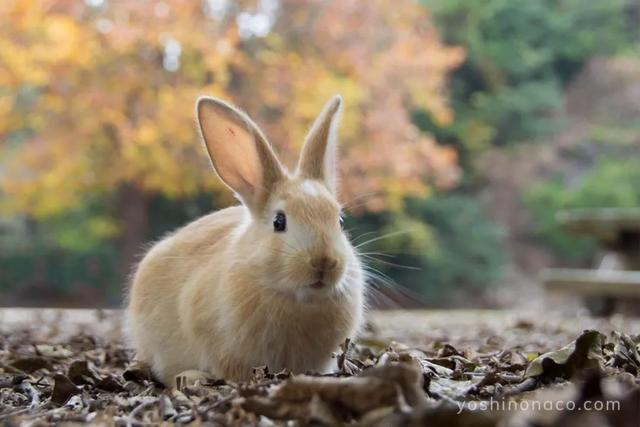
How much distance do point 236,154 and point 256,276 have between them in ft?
1.48

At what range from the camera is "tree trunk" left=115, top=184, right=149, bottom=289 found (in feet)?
32.0

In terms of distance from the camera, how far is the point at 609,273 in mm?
7430

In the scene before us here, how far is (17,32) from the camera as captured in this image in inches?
291

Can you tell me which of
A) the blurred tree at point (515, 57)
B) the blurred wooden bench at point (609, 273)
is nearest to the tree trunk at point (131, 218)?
the blurred tree at point (515, 57)

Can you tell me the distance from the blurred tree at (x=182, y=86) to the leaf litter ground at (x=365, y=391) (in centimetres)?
504

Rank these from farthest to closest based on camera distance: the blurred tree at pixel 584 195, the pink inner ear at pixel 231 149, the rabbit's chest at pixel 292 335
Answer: the blurred tree at pixel 584 195
the pink inner ear at pixel 231 149
the rabbit's chest at pixel 292 335

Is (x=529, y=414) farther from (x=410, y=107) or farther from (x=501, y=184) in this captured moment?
(x=501, y=184)

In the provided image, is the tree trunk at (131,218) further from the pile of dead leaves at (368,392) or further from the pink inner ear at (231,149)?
the pink inner ear at (231,149)

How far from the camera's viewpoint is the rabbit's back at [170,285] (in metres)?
2.60

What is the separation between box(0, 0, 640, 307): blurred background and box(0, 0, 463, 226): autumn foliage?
2 cm

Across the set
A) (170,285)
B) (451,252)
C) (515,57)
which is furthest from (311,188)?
(515,57)

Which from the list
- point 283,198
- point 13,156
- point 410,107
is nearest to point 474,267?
point 410,107

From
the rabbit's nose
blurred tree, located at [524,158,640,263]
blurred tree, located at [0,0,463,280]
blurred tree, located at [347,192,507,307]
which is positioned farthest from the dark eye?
blurred tree, located at [524,158,640,263]

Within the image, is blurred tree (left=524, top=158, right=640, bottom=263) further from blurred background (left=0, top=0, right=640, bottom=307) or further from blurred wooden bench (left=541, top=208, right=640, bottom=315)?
blurred wooden bench (left=541, top=208, right=640, bottom=315)
